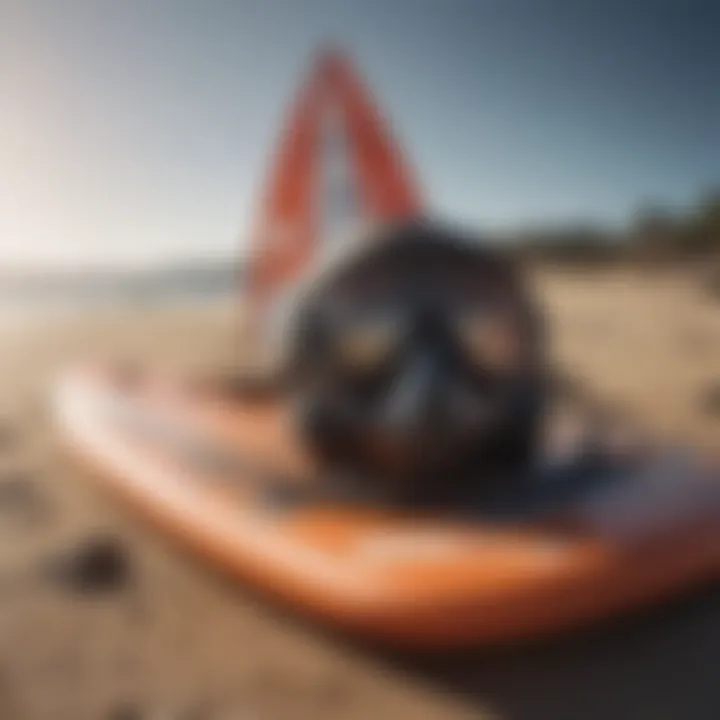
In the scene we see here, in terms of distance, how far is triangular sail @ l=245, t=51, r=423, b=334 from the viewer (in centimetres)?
211

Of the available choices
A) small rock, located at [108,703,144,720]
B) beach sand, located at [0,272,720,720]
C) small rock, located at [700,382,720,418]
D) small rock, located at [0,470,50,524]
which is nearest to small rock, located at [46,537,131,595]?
beach sand, located at [0,272,720,720]

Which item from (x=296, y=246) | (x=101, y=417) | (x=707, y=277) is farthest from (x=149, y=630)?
(x=707, y=277)

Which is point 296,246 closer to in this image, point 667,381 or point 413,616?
point 667,381

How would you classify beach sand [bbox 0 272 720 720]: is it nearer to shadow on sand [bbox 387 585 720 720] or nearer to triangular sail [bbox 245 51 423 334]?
shadow on sand [bbox 387 585 720 720]

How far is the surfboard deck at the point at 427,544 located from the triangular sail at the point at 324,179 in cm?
78

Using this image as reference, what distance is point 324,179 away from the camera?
219cm

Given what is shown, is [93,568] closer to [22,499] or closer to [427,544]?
[22,499]

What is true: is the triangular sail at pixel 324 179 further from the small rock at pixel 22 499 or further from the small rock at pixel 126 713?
the small rock at pixel 126 713

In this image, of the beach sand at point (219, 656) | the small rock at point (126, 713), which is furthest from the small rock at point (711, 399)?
the small rock at point (126, 713)

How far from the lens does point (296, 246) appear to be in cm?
212

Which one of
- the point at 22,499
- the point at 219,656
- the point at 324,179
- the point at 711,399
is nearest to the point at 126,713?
the point at 219,656

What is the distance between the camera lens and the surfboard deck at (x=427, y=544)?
3.12 feet

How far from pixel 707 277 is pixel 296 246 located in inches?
49.5

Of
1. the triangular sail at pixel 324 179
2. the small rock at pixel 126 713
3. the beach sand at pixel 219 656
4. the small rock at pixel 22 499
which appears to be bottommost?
the small rock at pixel 126 713
